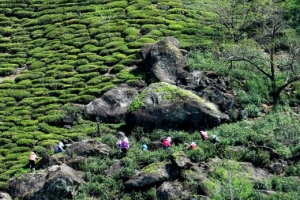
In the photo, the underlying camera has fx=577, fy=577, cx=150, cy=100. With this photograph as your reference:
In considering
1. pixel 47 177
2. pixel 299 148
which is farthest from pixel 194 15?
pixel 47 177

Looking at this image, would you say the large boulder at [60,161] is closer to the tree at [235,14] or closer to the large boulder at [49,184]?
the large boulder at [49,184]

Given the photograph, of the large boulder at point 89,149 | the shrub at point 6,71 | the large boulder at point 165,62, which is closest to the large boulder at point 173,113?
the large boulder at point 89,149

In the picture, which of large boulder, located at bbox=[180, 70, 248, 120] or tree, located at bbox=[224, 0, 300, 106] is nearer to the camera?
large boulder, located at bbox=[180, 70, 248, 120]

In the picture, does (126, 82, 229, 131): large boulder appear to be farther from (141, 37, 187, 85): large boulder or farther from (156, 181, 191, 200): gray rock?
(156, 181, 191, 200): gray rock

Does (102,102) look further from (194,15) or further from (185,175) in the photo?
(194,15)

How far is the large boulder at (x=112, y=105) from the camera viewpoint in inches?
1416

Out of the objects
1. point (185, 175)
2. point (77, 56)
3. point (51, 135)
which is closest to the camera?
point (185, 175)

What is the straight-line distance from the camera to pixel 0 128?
121ft

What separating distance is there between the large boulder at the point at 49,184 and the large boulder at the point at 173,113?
5791mm

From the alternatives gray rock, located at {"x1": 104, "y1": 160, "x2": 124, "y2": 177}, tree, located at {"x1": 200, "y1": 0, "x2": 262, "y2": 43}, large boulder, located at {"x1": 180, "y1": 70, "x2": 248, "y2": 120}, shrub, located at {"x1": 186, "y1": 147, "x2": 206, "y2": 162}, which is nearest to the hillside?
shrub, located at {"x1": 186, "y1": 147, "x2": 206, "y2": 162}

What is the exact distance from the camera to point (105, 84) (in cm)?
3988

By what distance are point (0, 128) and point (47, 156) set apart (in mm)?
8367

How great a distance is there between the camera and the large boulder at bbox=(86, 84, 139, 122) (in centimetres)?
3597

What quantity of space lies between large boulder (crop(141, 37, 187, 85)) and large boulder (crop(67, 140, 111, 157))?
27.3ft
